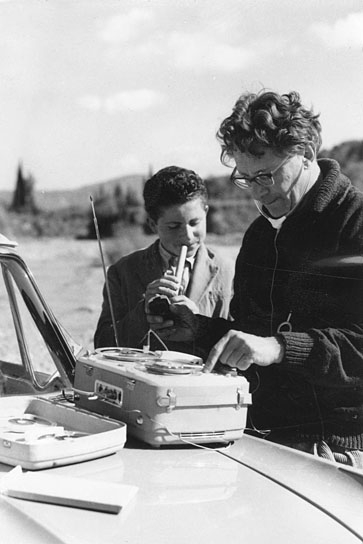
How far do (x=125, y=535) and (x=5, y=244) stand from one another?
3.05ft

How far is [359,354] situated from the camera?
55.2 inches

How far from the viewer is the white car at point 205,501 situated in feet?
2.70

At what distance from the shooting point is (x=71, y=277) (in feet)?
→ 8.41

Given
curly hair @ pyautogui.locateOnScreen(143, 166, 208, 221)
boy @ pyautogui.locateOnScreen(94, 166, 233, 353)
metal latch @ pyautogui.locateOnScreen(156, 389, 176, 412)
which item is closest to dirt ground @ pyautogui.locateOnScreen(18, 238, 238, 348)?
boy @ pyautogui.locateOnScreen(94, 166, 233, 353)

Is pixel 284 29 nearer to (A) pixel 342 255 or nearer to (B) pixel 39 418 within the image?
(A) pixel 342 255

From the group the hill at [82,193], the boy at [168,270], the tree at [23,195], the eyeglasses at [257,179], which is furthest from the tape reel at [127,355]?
the tree at [23,195]

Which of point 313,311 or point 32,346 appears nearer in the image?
point 313,311

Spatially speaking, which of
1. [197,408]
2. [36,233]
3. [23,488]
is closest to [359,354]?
[197,408]

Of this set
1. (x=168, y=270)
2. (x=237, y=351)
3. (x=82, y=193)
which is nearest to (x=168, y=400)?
(x=237, y=351)

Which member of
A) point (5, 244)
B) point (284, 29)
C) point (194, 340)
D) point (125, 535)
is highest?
point (284, 29)

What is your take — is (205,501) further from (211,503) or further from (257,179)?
(257,179)

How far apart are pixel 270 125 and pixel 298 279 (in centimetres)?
34

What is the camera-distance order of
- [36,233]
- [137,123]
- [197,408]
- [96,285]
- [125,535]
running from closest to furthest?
1. [125,535]
2. [197,408]
3. [137,123]
4. [96,285]
5. [36,233]

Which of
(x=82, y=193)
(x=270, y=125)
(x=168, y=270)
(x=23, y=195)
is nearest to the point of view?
(x=270, y=125)
